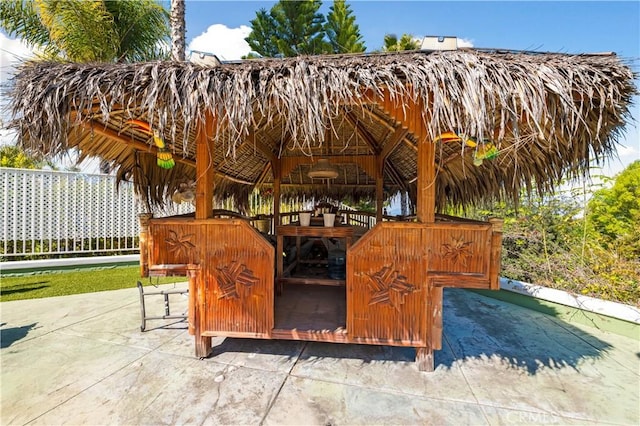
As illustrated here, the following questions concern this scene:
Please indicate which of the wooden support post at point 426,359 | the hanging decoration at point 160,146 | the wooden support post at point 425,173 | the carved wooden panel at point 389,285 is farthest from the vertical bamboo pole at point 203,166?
the wooden support post at point 426,359

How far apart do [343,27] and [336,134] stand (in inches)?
486

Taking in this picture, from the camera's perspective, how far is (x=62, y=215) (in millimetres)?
6078

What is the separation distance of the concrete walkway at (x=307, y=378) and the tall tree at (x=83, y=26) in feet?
20.3

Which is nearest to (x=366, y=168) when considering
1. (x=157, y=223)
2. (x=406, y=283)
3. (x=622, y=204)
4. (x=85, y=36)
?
(x=406, y=283)

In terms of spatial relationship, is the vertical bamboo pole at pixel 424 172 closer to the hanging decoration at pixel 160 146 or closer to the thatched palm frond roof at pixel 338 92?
the thatched palm frond roof at pixel 338 92

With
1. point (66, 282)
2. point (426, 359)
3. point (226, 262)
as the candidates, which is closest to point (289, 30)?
point (66, 282)

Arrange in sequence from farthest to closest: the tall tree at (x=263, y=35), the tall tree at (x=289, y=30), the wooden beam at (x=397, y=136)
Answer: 1. the tall tree at (x=263, y=35)
2. the tall tree at (x=289, y=30)
3. the wooden beam at (x=397, y=136)

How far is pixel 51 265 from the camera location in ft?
19.2

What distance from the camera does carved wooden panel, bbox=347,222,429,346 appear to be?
2.54 meters

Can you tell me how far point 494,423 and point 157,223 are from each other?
3.32 m

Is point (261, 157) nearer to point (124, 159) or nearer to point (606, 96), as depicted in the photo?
point (124, 159)

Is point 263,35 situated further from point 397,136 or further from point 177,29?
point 397,136

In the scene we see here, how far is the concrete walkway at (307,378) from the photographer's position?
2.01 meters

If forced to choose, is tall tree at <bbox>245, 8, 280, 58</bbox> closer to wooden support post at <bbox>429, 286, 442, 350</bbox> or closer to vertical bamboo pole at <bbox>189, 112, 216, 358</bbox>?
vertical bamboo pole at <bbox>189, 112, 216, 358</bbox>
